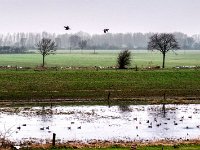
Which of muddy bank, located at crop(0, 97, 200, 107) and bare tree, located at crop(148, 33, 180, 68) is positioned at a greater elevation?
bare tree, located at crop(148, 33, 180, 68)

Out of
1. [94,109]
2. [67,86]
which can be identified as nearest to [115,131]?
[94,109]

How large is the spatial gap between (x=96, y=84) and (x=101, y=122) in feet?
90.3

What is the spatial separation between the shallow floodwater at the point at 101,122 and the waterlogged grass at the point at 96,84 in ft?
33.8

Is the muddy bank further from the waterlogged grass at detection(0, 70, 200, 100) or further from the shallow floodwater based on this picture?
the shallow floodwater

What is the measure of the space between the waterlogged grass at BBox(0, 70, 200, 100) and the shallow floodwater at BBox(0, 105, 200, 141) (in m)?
10.3

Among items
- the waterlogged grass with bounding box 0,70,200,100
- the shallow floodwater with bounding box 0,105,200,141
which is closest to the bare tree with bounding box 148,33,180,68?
the waterlogged grass with bounding box 0,70,200,100

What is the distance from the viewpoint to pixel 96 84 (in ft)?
247

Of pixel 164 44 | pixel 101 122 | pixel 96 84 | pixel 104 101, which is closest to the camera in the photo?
pixel 101 122

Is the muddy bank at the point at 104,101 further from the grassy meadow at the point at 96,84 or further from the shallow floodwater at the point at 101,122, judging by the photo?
the shallow floodwater at the point at 101,122

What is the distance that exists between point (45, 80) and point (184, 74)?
26.0 m

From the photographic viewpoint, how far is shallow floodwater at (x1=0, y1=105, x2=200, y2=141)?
40.7m

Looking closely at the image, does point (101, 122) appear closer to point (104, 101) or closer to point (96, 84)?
point (104, 101)

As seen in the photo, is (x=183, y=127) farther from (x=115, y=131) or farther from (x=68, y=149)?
(x=68, y=149)

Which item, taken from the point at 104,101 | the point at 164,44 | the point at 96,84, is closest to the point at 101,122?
the point at 104,101
